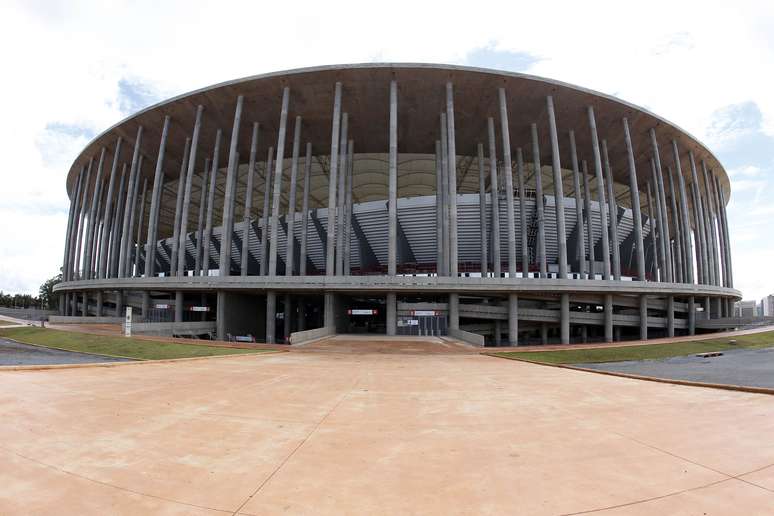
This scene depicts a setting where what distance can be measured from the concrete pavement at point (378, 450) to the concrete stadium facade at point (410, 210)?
17.3 meters

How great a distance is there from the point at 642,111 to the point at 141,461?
4829 cm

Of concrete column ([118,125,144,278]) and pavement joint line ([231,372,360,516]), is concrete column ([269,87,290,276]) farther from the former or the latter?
pavement joint line ([231,372,360,516])

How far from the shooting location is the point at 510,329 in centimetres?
3178

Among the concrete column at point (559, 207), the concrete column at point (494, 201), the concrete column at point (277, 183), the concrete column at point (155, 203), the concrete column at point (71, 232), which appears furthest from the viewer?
the concrete column at point (71, 232)

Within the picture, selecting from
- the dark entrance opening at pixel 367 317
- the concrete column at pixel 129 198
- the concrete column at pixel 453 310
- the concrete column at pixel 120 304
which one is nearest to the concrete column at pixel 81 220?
the concrete column at pixel 129 198

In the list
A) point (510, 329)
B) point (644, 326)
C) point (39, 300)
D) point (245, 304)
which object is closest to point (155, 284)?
point (245, 304)

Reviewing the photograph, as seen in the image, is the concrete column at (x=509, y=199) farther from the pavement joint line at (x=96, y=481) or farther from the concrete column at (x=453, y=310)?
the pavement joint line at (x=96, y=481)

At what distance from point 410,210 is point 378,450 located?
136ft

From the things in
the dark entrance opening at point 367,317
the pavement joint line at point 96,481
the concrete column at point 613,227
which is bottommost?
the dark entrance opening at point 367,317

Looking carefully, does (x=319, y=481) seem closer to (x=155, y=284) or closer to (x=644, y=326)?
(x=155, y=284)

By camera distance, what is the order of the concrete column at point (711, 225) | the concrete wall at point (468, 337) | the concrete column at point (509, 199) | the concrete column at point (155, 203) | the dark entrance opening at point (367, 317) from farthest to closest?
1. the concrete column at point (711, 225)
2. the concrete column at point (155, 203)
3. the dark entrance opening at point (367, 317)
4. the concrete column at point (509, 199)
5. the concrete wall at point (468, 337)

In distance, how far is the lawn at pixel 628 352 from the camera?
18.2 metres

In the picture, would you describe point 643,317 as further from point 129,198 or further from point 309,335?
point 129,198

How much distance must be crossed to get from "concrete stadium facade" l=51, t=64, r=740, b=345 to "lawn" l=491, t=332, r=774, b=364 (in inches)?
331
